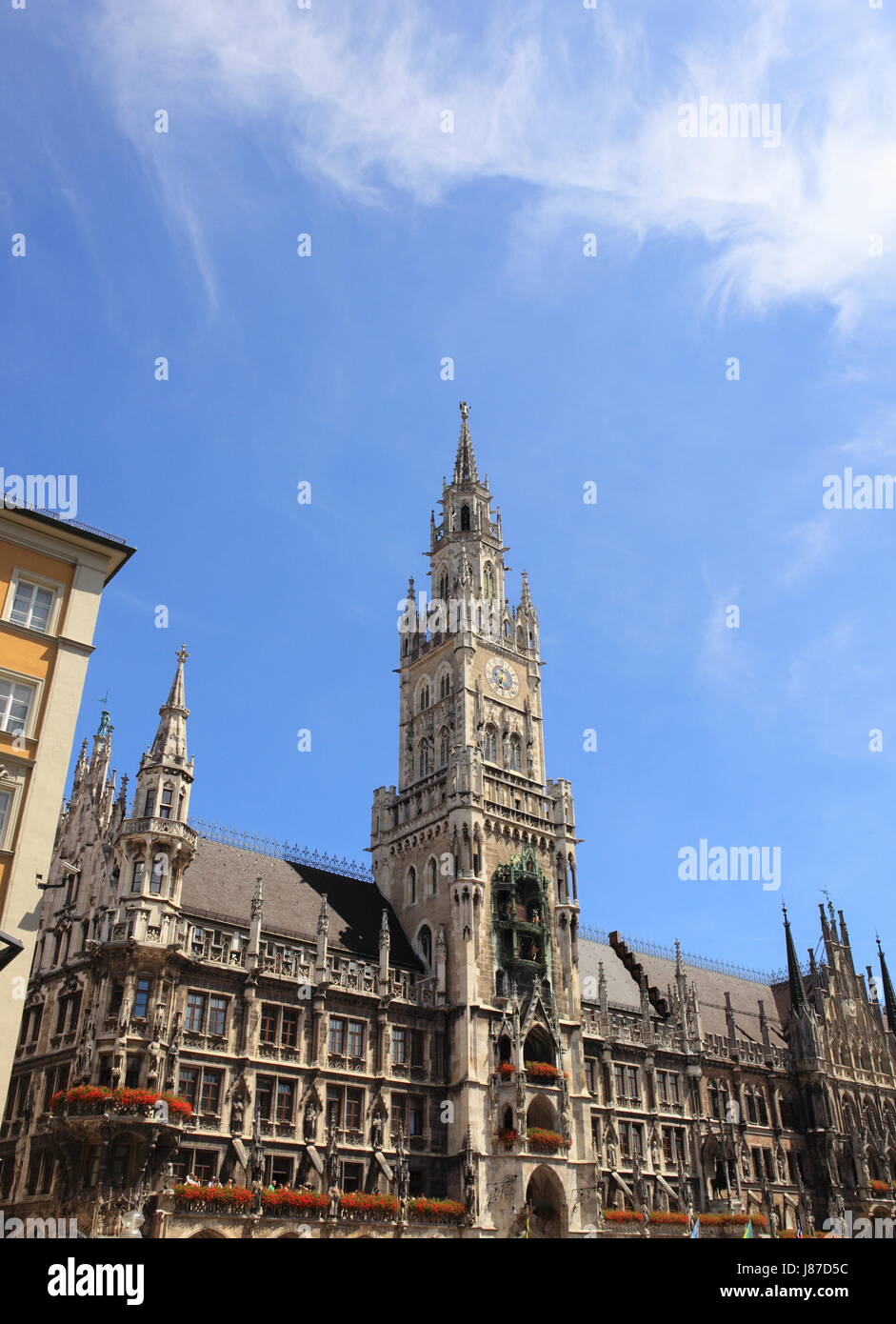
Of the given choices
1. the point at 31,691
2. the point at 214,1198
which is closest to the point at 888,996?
the point at 214,1198

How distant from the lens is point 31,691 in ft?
108

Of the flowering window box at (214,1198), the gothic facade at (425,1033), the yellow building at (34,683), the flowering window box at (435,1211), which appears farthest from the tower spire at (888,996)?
the yellow building at (34,683)

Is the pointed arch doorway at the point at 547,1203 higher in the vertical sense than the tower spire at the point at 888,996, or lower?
lower

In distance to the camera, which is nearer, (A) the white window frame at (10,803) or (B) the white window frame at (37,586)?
(A) the white window frame at (10,803)

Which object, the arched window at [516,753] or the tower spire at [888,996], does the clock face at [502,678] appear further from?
the tower spire at [888,996]

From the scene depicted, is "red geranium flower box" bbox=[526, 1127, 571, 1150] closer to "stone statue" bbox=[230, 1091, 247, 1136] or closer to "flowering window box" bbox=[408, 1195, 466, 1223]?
"flowering window box" bbox=[408, 1195, 466, 1223]

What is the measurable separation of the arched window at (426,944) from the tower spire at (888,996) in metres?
43.7

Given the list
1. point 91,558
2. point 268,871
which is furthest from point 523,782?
point 91,558

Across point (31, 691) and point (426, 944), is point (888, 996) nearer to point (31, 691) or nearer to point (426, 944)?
point (426, 944)

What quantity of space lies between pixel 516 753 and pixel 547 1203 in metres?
24.4

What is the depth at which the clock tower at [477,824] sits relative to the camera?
178 ft

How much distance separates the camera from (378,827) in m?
64.3

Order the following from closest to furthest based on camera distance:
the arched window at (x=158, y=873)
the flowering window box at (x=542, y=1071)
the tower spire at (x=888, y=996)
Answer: the arched window at (x=158, y=873) < the flowering window box at (x=542, y=1071) < the tower spire at (x=888, y=996)

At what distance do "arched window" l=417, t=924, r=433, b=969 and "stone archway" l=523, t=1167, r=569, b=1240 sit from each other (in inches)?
450
